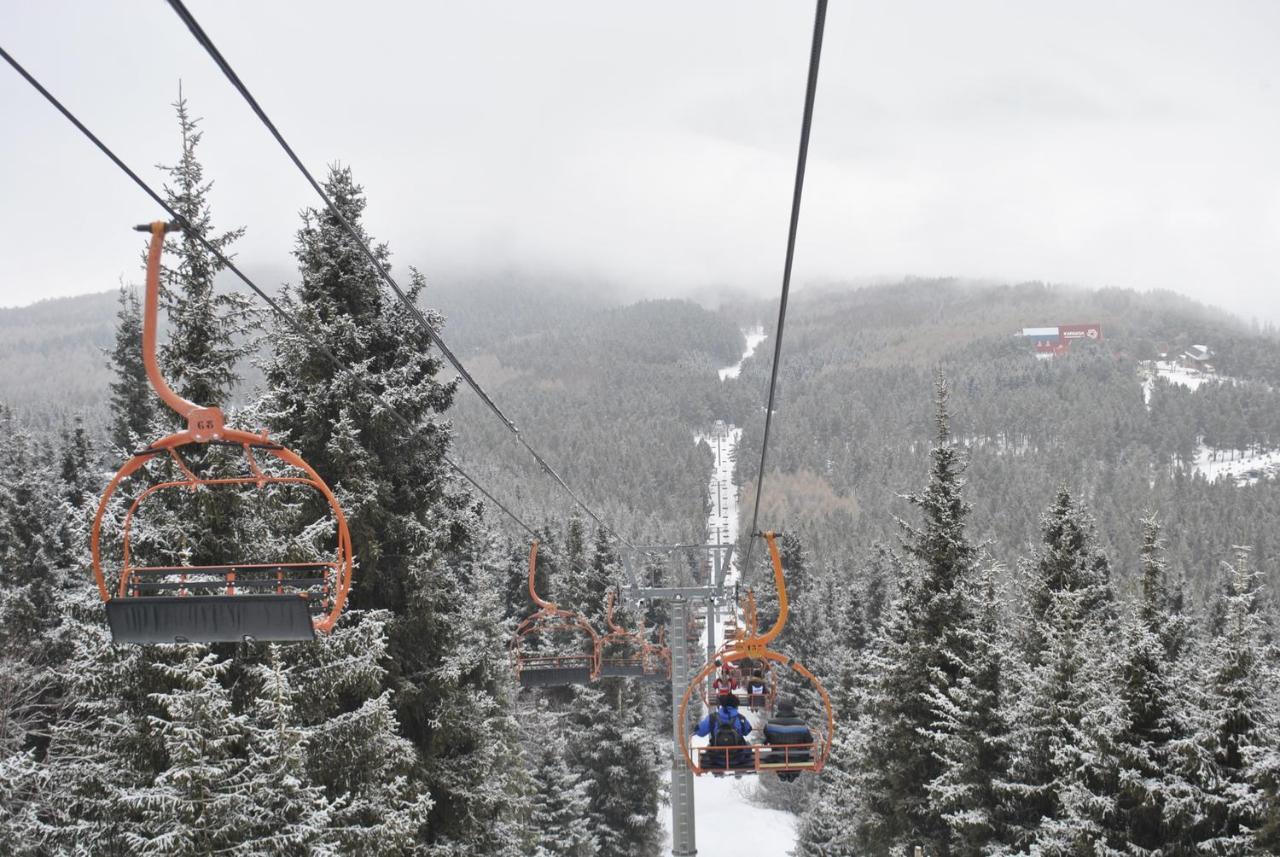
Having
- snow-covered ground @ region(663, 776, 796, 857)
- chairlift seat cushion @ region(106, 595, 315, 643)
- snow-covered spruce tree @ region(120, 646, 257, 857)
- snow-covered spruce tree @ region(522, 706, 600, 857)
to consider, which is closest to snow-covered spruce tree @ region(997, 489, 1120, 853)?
snow-covered spruce tree @ region(120, 646, 257, 857)

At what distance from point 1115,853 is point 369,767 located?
34.9 ft

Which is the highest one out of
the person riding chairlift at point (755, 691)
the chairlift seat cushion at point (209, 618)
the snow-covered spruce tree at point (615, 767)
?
the chairlift seat cushion at point (209, 618)

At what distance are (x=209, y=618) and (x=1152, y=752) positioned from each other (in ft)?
44.7

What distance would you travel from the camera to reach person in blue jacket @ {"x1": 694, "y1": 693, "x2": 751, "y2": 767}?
15.2 m

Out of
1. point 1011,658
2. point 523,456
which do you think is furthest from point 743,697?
point 523,456

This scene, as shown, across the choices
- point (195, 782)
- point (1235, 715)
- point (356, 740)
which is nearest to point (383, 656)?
point (356, 740)

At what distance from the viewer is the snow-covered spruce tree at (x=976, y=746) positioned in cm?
1795

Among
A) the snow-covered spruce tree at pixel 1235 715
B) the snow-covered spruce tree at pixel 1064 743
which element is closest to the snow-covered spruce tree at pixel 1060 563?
the snow-covered spruce tree at pixel 1064 743

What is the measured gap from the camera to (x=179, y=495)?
40.2 ft

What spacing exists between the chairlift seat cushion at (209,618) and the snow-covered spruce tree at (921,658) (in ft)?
48.0

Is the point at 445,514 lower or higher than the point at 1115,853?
higher

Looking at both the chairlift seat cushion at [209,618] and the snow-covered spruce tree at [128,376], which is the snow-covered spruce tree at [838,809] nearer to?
the chairlift seat cushion at [209,618]

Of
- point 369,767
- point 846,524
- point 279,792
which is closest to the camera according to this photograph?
point 279,792

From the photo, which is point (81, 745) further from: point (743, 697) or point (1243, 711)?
point (1243, 711)
